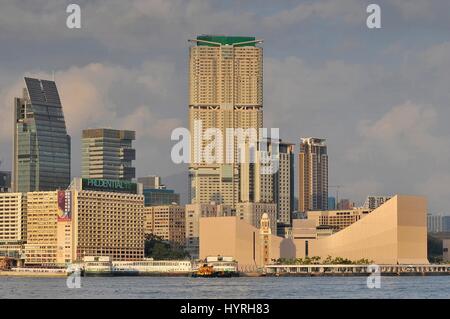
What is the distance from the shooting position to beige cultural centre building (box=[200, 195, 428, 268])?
10844 centimetres

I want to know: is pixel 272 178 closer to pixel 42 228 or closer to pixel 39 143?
pixel 39 143

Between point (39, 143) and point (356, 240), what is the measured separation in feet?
169

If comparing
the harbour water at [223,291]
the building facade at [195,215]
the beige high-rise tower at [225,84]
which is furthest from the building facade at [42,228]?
the beige high-rise tower at [225,84]

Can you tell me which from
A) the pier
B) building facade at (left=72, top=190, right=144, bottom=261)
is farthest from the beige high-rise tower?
the pier

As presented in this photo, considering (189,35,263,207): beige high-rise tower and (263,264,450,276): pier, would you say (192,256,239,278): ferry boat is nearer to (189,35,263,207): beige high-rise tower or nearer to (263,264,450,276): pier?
(263,264,450,276): pier

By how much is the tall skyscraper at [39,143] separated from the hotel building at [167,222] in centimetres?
1336

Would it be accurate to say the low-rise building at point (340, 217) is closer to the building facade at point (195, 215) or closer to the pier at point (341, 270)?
the building facade at point (195, 215)

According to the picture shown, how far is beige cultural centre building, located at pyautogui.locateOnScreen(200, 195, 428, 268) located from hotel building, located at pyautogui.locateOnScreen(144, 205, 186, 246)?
2468cm

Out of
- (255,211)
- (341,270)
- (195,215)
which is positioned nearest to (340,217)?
(255,211)

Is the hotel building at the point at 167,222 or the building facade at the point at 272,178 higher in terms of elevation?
the building facade at the point at 272,178

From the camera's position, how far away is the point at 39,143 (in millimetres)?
147250

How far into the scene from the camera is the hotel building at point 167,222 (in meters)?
Result: 138
